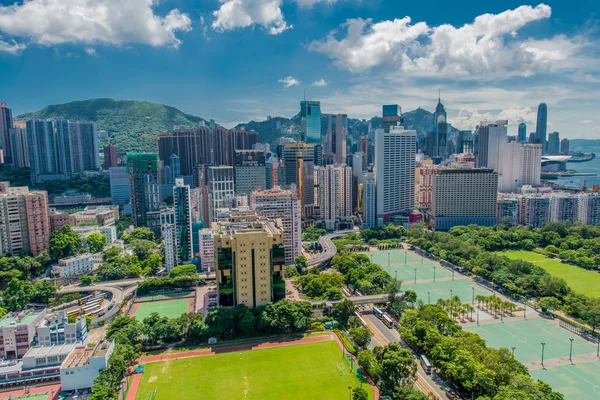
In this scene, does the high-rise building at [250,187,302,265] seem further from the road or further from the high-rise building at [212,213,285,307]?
the road

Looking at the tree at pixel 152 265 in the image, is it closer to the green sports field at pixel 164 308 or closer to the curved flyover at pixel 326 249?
the green sports field at pixel 164 308

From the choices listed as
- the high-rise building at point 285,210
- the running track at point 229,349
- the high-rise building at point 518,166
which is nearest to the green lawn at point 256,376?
the running track at point 229,349

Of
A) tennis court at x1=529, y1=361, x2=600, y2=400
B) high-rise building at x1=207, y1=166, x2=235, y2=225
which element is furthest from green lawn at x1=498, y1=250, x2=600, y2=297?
high-rise building at x1=207, y1=166, x2=235, y2=225

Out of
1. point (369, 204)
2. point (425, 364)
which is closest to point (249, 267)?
point (425, 364)

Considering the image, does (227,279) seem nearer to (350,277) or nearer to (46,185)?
(350,277)

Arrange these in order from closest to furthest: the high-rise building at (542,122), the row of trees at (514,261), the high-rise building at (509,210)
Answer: the row of trees at (514,261) < the high-rise building at (509,210) < the high-rise building at (542,122)

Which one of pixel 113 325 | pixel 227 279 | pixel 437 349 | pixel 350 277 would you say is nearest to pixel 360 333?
pixel 437 349
